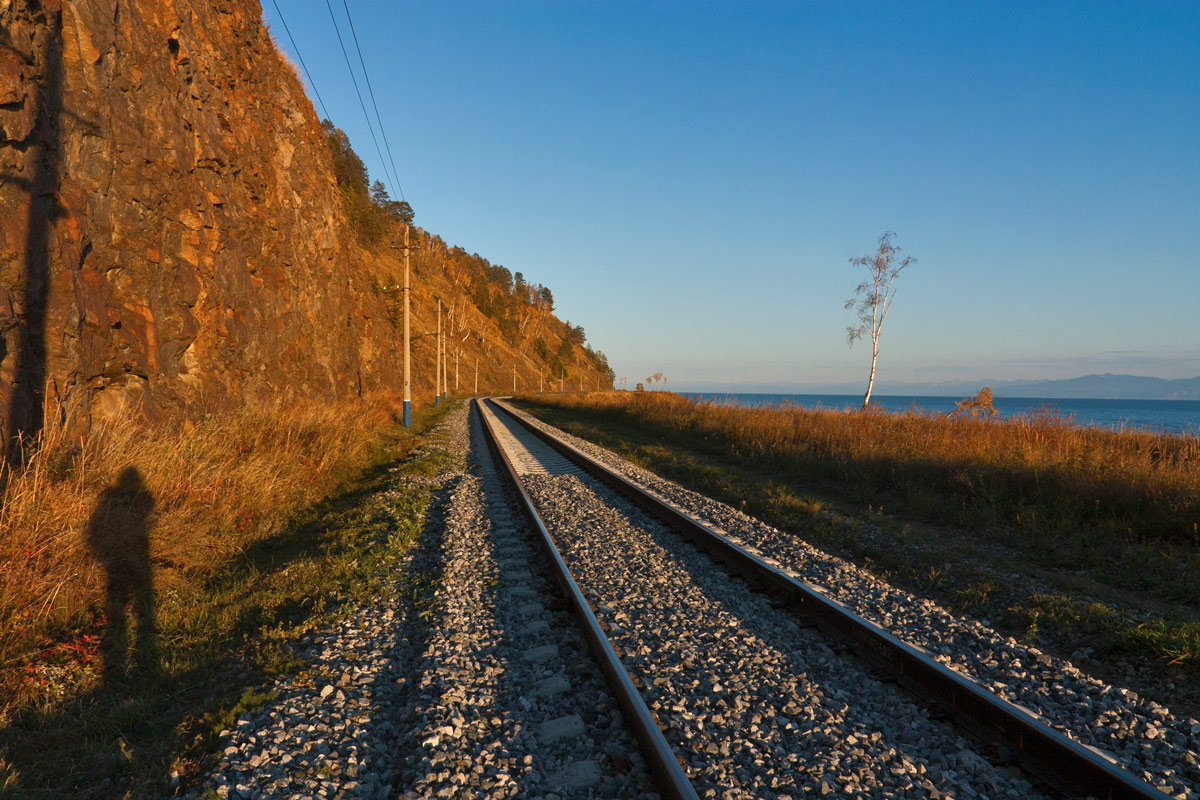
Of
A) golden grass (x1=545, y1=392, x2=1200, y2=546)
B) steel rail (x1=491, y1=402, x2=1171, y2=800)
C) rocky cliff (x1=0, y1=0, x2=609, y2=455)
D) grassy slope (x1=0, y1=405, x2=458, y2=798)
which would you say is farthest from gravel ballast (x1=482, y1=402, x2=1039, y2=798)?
rocky cliff (x1=0, y1=0, x2=609, y2=455)

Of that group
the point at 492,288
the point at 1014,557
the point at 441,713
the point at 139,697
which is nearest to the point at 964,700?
the point at 441,713

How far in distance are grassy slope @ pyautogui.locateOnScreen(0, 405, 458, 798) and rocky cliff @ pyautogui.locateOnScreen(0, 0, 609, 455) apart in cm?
169

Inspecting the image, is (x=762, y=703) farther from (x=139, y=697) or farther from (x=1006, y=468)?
(x=1006, y=468)

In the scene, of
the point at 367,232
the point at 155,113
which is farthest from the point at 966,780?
the point at 367,232

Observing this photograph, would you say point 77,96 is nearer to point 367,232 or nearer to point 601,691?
point 601,691

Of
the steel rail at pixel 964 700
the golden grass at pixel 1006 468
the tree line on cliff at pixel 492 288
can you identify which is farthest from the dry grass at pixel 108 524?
the tree line on cliff at pixel 492 288

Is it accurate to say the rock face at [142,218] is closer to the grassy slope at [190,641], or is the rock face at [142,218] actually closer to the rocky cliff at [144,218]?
the rocky cliff at [144,218]

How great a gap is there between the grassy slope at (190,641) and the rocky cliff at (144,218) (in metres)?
1.69

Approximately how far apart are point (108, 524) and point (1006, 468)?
38.8 feet

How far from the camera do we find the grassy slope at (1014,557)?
170 inches

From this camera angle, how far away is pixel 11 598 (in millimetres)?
4148

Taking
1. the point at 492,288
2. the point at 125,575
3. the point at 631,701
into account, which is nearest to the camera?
the point at 631,701

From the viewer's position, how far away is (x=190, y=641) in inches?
181

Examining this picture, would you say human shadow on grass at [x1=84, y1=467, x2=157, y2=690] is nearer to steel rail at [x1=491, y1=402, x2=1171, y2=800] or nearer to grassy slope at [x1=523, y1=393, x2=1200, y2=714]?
steel rail at [x1=491, y1=402, x2=1171, y2=800]
